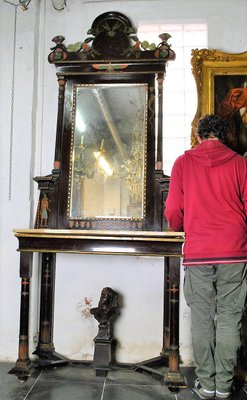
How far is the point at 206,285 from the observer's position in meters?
1.78

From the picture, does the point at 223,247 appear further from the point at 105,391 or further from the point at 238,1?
the point at 238,1

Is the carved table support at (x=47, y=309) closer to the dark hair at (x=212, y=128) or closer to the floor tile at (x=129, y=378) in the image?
the floor tile at (x=129, y=378)

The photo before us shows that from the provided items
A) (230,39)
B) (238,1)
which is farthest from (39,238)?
(238,1)

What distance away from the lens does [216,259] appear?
175 centimetres

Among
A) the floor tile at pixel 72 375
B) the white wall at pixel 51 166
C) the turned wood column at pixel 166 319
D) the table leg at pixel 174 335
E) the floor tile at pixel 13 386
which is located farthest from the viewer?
the white wall at pixel 51 166

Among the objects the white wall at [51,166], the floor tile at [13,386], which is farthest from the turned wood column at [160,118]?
the floor tile at [13,386]

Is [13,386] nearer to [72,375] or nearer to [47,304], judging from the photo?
[72,375]

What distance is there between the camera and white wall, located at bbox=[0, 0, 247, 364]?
8.13 feet

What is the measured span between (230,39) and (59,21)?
1.23 meters

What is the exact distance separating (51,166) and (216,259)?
4.51 ft

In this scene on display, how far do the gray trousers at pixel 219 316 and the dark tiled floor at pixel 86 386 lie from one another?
0.23m

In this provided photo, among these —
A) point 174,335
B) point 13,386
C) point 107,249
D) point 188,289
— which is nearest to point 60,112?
point 107,249

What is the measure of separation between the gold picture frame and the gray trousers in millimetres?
1031

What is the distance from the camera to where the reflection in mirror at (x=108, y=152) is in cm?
246
